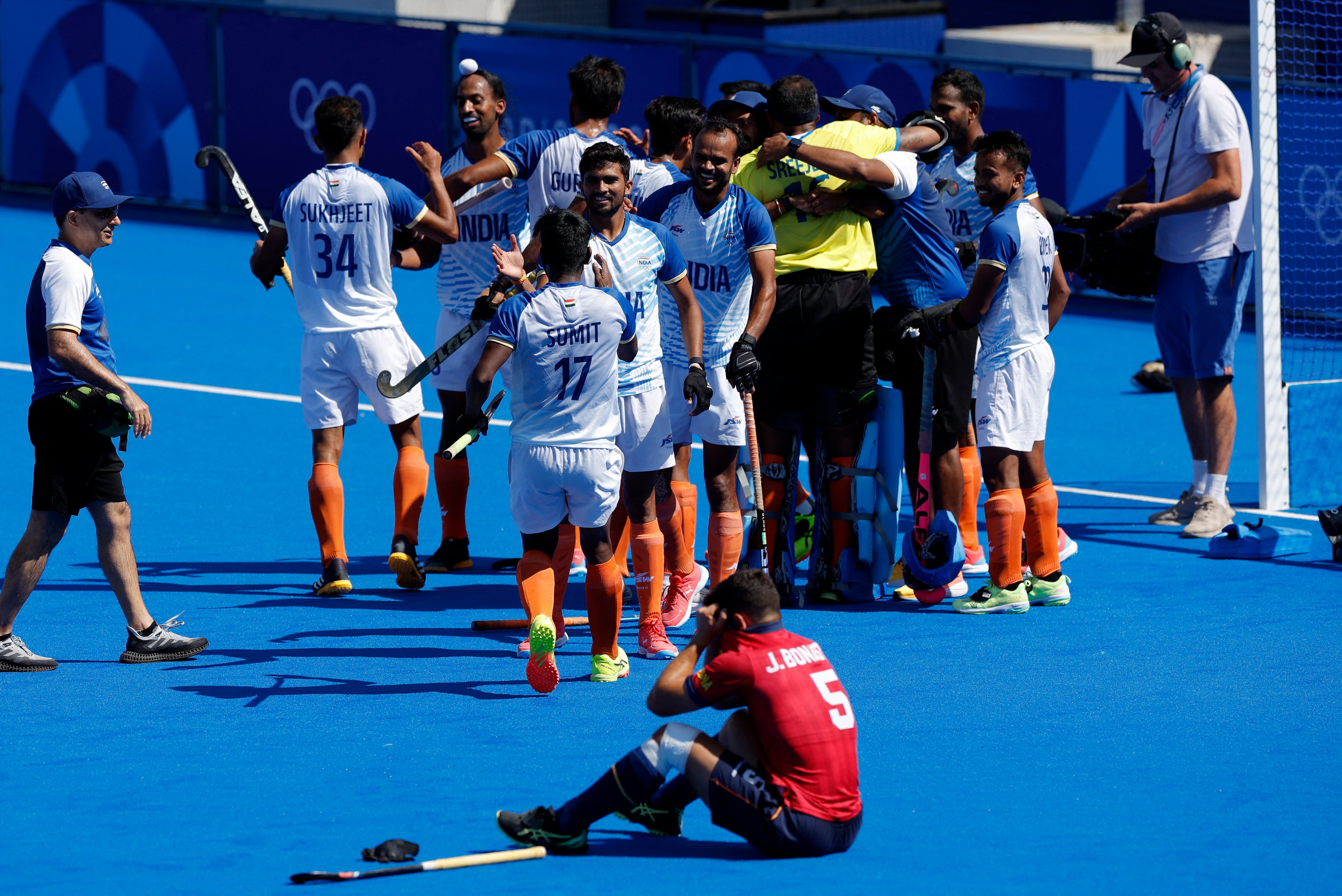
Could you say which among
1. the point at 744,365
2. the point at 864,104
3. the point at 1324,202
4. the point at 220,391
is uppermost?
the point at 864,104

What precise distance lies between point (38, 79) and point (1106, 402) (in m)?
14.9

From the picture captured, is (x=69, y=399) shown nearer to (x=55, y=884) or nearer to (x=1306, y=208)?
(x=55, y=884)

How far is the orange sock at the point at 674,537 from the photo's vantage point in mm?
9180

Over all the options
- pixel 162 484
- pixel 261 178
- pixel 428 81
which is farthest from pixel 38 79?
pixel 162 484

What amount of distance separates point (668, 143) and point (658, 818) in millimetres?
4512

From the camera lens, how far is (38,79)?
23469 millimetres

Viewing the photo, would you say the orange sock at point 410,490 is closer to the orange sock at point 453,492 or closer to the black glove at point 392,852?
the orange sock at point 453,492

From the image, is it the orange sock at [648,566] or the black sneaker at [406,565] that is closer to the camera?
the orange sock at [648,566]

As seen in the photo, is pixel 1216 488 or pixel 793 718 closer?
pixel 793 718

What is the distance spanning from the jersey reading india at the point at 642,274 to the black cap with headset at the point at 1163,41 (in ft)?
12.7

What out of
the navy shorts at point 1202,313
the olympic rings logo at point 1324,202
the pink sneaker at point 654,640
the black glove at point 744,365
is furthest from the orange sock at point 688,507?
the olympic rings logo at point 1324,202

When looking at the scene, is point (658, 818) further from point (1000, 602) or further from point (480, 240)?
point (480, 240)

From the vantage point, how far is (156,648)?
8570 mm

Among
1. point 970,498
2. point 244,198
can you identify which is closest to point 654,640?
point 970,498
